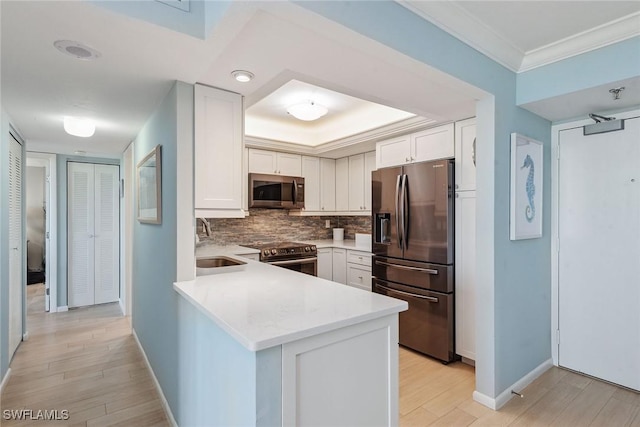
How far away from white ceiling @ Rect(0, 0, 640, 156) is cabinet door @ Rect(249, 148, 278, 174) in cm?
156

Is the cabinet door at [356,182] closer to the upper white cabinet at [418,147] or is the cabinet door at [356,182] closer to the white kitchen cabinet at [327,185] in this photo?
the white kitchen cabinet at [327,185]

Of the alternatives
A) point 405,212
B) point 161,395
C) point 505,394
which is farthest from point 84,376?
point 505,394

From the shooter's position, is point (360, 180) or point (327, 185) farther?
point (327, 185)

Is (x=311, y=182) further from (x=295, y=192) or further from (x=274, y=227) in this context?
(x=274, y=227)

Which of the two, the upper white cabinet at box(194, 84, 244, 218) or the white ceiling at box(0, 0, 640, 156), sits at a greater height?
the white ceiling at box(0, 0, 640, 156)

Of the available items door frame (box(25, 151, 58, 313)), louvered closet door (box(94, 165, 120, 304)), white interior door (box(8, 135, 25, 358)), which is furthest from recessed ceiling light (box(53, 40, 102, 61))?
louvered closet door (box(94, 165, 120, 304))

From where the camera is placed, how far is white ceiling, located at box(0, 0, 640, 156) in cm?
133

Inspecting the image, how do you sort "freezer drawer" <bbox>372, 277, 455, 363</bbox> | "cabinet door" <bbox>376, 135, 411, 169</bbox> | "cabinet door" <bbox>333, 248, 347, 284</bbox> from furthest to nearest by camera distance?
"cabinet door" <bbox>333, 248, 347, 284</bbox>, "cabinet door" <bbox>376, 135, 411, 169</bbox>, "freezer drawer" <bbox>372, 277, 455, 363</bbox>

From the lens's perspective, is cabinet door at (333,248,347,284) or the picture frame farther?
cabinet door at (333,248,347,284)

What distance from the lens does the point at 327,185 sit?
15.6 feet

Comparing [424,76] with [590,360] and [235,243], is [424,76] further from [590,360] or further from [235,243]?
[235,243]

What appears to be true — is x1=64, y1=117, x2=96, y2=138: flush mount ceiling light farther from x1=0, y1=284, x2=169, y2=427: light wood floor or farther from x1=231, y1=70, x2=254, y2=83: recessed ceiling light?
x1=0, y1=284, x2=169, y2=427: light wood floor

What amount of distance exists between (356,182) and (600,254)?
8.78 feet

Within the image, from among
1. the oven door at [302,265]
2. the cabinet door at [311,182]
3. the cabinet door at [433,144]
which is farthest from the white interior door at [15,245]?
the cabinet door at [433,144]
